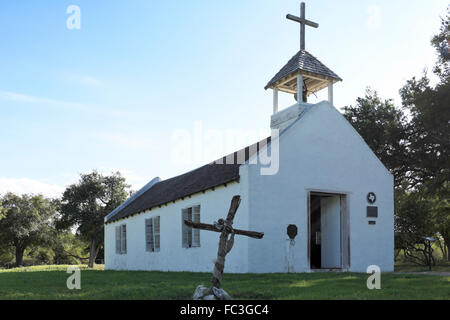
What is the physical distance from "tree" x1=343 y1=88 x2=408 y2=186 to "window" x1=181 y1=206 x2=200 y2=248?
41.4 feet

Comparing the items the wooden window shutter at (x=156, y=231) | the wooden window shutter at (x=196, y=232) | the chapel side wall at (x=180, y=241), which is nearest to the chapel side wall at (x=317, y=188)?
the chapel side wall at (x=180, y=241)

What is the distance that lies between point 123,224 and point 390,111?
18434 mm

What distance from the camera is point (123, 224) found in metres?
29.3

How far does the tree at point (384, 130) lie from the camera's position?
1024 inches

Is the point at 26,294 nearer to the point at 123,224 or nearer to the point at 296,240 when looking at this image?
the point at 296,240

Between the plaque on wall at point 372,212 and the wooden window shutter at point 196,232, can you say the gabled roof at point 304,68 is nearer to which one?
the plaque on wall at point 372,212

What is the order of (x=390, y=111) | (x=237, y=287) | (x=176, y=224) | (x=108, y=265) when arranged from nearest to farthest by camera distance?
1. (x=237, y=287)
2. (x=176, y=224)
3. (x=390, y=111)
4. (x=108, y=265)

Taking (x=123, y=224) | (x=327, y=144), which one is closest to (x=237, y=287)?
(x=327, y=144)

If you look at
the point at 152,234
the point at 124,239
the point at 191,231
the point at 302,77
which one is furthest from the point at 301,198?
the point at 124,239

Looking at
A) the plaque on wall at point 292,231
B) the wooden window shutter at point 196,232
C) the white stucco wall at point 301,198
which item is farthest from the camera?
the wooden window shutter at point 196,232

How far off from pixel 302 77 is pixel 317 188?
484 cm

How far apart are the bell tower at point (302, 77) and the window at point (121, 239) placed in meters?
14.4

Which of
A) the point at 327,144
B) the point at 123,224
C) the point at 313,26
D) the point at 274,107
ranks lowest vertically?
the point at 123,224

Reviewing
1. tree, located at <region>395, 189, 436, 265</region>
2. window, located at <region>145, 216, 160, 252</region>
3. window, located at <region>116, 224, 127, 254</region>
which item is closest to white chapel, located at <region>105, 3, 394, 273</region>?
window, located at <region>145, 216, 160, 252</region>
